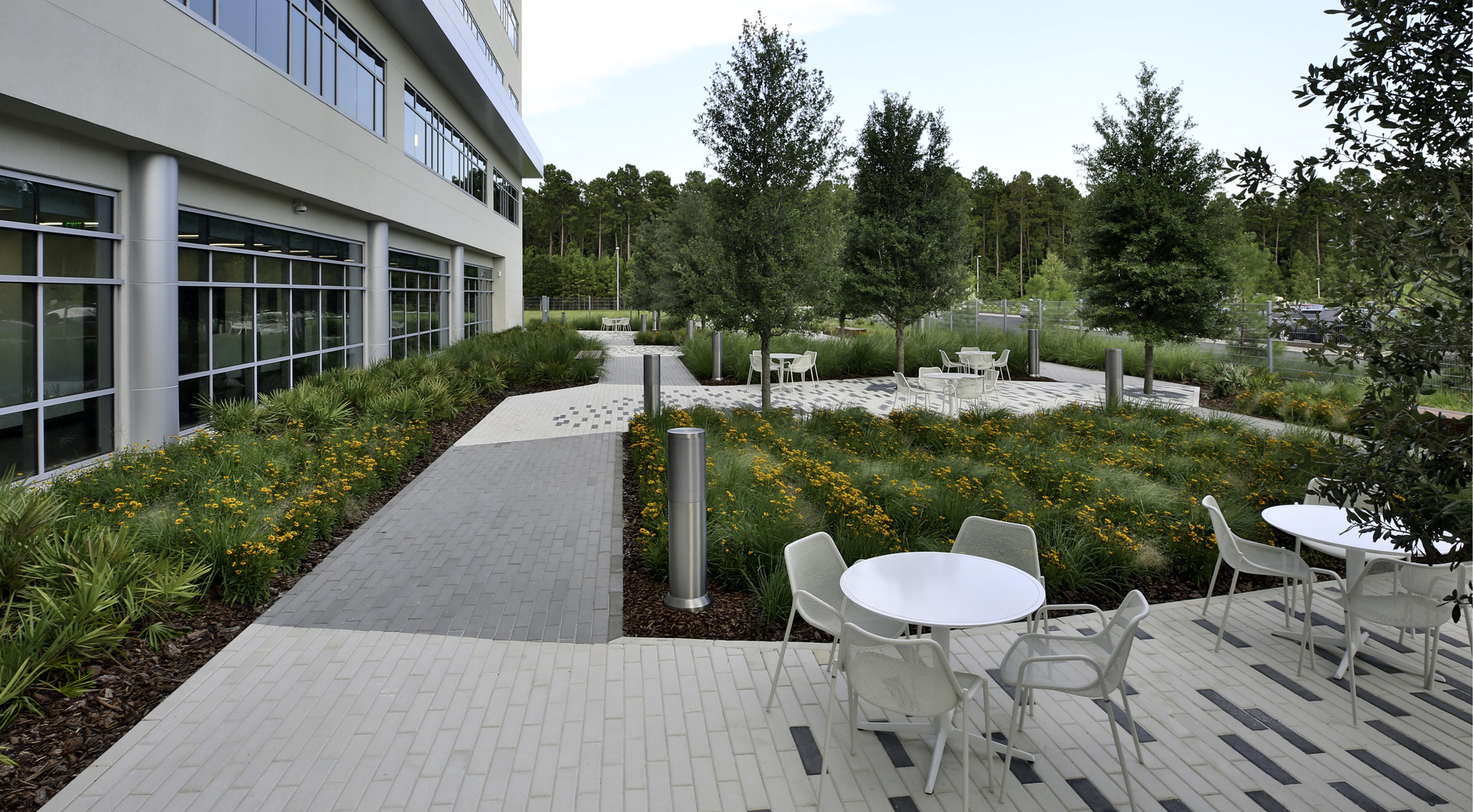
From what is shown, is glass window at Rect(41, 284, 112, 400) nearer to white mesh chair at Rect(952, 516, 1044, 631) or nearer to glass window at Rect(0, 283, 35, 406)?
glass window at Rect(0, 283, 35, 406)

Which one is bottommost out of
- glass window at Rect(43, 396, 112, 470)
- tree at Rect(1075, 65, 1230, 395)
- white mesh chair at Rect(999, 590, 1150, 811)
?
white mesh chair at Rect(999, 590, 1150, 811)

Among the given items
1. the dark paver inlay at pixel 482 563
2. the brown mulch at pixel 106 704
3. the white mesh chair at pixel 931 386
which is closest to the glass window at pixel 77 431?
the dark paver inlay at pixel 482 563

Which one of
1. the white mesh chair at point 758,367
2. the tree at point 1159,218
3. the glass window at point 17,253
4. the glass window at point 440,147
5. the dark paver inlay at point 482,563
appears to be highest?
the glass window at point 440,147

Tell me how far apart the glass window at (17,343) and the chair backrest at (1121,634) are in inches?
403

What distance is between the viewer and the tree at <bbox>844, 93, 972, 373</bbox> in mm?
18297

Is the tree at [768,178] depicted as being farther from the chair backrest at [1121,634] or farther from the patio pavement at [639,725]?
the chair backrest at [1121,634]

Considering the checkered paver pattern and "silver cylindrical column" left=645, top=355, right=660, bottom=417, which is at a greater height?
"silver cylindrical column" left=645, top=355, right=660, bottom=417

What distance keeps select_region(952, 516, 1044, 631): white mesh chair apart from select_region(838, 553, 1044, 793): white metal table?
49cm

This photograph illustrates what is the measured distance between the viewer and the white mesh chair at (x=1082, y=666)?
11.1ft

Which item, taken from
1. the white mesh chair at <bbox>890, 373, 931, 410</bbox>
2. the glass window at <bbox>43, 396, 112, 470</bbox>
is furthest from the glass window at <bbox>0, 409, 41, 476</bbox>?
the white mesh chair at <bbox>890, 373, 931, 410</bbox>

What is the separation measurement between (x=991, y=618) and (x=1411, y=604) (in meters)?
2.81

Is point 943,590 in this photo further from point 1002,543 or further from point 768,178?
point 768,178

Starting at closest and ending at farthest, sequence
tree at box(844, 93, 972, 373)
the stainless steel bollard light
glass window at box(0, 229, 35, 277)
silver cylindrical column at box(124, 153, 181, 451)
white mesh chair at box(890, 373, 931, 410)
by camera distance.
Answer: the stainless steel bollard light → glass window at box(0, 229, 35, 277) → silver cylindrical column at box(124, 153, 181, 451) → white mesh chair at box(890, 373, 931, 410) → tree at box(844, 93, 972, 373)

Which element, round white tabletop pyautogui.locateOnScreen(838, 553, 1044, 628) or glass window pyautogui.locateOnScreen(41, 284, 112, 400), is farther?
glass window pyautogui.locateOnScreen(41, 284, 112, 400)
